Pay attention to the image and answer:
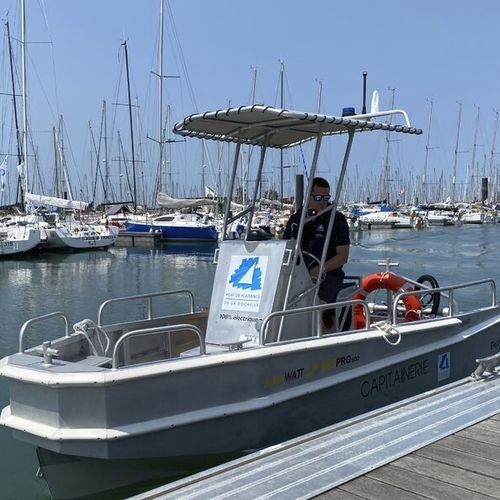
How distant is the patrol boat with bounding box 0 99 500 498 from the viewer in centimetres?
475

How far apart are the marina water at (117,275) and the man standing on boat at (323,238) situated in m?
3.35

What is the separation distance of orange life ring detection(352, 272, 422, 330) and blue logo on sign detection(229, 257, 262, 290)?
1599 millimetres

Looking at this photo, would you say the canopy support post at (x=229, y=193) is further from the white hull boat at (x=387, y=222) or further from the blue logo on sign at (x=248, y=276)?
the white hull boat at (x=387, y=222)

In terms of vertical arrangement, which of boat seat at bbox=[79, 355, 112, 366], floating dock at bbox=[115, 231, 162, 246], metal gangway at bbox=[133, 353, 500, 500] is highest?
boat seat at bbox=[79, 355, 112, 366]

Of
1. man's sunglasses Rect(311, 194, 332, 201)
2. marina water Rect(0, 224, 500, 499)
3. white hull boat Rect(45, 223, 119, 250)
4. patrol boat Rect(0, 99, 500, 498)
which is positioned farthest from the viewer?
white hull boat Rect(45, 223, 119, 250)

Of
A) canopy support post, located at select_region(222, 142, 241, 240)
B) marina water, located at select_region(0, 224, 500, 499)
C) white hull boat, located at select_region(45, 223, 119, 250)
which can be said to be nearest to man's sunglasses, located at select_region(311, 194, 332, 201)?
canopy support post, located at select_region(222, 142, 241, 240)

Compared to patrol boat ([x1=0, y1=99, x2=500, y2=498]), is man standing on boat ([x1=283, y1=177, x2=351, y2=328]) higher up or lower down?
higher up

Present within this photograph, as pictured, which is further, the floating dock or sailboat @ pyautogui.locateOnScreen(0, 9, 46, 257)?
the floating dock

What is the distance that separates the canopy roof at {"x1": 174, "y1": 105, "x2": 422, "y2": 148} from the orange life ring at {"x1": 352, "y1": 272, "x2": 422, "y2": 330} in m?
1.68

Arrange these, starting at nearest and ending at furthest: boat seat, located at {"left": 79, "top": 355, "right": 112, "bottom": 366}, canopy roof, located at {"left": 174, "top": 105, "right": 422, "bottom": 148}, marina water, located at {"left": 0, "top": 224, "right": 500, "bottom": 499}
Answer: boat seat, located at {"left": 79, "top": 355, "right": 112, "bottom": 366}
canopy roof, located at {"left": 174, "top": 105, "right": 422, "bottom": 148}
marina water, located at {"left": 0, "top": 224, "right": 500, "bottom": 499}

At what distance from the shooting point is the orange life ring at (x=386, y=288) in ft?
24.3

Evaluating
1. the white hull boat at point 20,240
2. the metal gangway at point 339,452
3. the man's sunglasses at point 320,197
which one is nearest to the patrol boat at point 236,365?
the man's sunglasses at point 320,197

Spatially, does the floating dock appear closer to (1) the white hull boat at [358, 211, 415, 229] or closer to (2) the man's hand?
(1) the white hull boat at [358, 211, 415, 229]

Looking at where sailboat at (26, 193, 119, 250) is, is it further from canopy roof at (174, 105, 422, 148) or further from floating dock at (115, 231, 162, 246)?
canopy roof at (174, 105, 422, 148)
